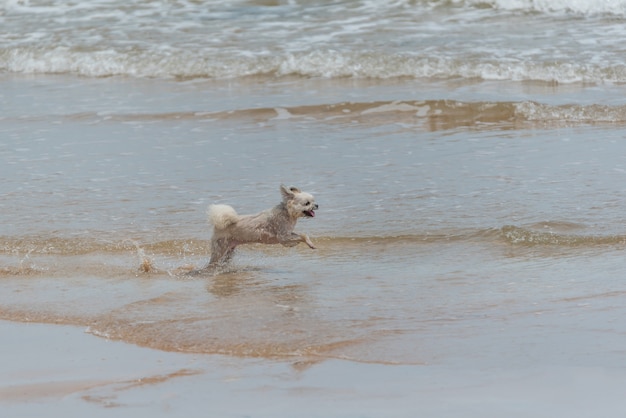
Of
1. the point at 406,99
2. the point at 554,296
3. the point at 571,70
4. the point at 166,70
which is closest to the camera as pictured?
the point at 554,296

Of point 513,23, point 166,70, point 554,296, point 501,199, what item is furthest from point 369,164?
point 513,23

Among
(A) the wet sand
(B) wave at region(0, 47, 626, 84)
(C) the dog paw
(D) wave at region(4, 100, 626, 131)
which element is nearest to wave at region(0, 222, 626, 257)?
(C) the dog paw

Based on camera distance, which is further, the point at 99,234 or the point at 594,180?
the point at 594,180

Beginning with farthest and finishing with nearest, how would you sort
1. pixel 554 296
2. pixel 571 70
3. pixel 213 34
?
pixel 213 34
pixel 571 70
pixel 554 296

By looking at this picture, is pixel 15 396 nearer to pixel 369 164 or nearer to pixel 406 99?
pixel 369 164

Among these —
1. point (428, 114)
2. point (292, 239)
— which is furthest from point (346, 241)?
point (428, 114)

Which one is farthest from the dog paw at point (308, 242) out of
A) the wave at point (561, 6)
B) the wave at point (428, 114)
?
the wave at point (561, 6)

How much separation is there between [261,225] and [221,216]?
293 mm

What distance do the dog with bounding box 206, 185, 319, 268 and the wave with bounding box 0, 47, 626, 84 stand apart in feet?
25.3

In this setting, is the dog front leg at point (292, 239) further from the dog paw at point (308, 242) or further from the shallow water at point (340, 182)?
the shallow water at point (340, 182)

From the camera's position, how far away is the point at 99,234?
29.1 feet

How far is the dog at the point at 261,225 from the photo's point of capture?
783cm

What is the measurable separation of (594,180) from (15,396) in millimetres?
5855

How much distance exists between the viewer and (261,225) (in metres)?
7.90
